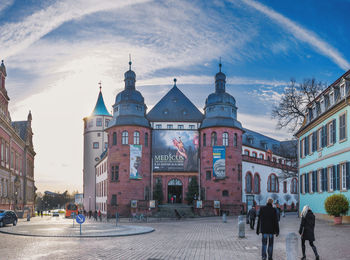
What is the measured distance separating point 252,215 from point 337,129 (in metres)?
8.53

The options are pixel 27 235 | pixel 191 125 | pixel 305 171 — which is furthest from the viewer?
pixel 191 125

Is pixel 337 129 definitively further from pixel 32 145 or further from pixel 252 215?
pixel 32 145

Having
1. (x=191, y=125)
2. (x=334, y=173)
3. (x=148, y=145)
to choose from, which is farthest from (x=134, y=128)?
(x=334, y=173)

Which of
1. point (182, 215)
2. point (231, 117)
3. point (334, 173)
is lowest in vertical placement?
point (182, 215)

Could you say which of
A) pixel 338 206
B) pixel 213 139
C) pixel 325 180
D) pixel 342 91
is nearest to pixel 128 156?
pixel 213 139

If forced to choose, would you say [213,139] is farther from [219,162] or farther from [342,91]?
[342,91]

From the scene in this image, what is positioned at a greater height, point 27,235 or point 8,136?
point 8,136

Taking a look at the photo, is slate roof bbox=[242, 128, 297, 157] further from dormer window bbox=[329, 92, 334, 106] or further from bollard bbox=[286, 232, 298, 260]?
bollard bbox=[286, 232, 298, 260]

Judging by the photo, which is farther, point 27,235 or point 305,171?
point 305,171

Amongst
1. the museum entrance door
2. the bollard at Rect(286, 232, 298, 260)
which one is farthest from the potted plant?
the museum entrance door

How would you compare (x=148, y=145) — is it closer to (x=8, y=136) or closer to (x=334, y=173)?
(x=8, y=136)

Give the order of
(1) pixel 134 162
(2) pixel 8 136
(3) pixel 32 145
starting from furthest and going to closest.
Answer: (3) pixel 32 145
(1) pixel 134 162
(2) pixel 8 136

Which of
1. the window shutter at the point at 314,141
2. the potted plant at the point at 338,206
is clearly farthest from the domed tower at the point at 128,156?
the potted plant at the point at 338,206

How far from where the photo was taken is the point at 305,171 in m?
40.8
